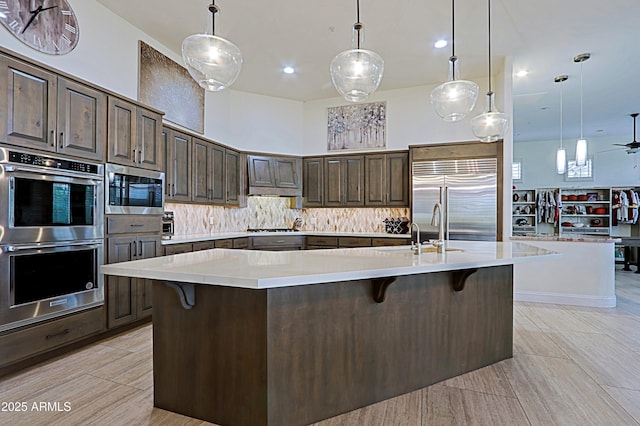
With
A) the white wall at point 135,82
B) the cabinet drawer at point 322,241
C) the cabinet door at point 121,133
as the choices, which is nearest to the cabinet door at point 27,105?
the white wall at point 135,82

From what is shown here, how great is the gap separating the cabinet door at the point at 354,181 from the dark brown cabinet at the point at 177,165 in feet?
8.43

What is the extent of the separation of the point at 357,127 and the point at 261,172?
6.01 ft

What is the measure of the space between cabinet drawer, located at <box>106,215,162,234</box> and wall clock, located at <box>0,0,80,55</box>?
4.96ft

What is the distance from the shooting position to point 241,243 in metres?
5.32

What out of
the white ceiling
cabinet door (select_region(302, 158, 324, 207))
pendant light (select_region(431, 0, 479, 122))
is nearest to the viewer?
pendant light (select_region(431, 0, 479, 122))

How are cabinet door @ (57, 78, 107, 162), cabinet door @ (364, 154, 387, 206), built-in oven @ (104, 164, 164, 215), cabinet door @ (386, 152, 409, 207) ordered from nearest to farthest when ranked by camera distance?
cabinet door @ (57, 78, 107, 162) < built-in oven @ (104, 164, 164, 215) < cabinet door @ (386, 152, 409, 207) < cabinet door @ (364, 154, 387, 206)

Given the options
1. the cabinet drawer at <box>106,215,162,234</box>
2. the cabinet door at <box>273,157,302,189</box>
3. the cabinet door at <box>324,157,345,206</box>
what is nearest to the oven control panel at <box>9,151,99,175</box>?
the cabinet drawer at <box>106,215,162,234</box>

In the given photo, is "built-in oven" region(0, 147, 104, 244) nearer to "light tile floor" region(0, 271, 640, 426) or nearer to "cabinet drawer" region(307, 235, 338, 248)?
"light tile floor" region(0, 271, 640, 426)

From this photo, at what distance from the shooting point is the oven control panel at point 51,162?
253 centimetres

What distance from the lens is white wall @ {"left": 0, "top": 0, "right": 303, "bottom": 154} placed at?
3303 mm

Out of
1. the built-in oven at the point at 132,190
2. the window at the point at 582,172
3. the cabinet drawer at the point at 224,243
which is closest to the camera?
the built-in oven at the point at 132,190

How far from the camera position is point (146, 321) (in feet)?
12.8

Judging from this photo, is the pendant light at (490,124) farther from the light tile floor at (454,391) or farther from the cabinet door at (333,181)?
the cabinet door at (333,181)

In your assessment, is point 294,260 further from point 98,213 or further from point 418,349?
point 98,213
